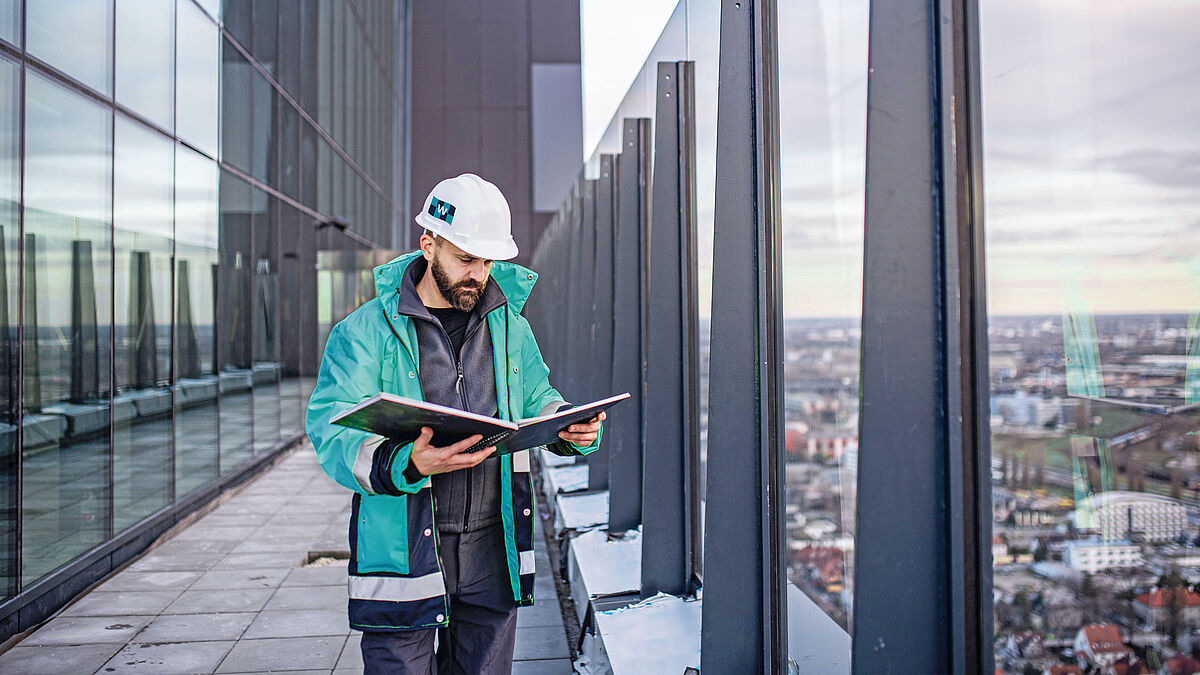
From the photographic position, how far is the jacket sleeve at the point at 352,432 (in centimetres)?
240

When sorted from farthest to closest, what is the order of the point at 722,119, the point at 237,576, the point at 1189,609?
the point at 237,576, the point at 722,119, the point at 1189,609

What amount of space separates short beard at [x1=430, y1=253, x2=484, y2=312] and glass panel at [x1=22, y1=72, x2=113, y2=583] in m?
3.89

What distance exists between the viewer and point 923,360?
74.9 inches

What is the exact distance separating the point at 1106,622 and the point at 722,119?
208 cm

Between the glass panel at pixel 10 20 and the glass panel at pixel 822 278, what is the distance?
462cm

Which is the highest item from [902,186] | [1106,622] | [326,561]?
[902,186]

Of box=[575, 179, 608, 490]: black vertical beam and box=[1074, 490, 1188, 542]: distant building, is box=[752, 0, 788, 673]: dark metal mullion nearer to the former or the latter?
box=[1074, 490, 1188, 542]: distant building

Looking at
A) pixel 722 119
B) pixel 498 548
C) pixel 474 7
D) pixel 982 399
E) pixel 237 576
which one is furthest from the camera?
pixel 474 7

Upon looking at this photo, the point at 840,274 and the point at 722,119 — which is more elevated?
the point at 722,119

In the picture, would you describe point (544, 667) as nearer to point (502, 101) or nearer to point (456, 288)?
point (456, 288)

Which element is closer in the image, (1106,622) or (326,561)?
(1106,622)

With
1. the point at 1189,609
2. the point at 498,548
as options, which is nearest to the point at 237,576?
the point at 498,548

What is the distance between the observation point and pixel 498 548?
2.83 meters

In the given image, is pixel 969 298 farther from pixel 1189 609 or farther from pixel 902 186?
pixel 1189 609
